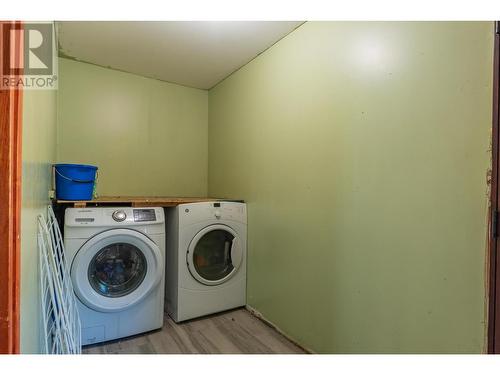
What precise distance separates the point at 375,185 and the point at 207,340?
156cm

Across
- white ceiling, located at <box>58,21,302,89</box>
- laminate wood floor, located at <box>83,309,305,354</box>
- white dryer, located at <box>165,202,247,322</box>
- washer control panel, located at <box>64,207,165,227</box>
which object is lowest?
laminate wood floor, located at <box>83,309,305,354</box>

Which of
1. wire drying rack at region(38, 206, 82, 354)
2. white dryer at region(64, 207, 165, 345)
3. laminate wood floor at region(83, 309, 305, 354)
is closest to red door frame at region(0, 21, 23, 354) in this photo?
wire drying rack at region(38, 206, 82, 354)

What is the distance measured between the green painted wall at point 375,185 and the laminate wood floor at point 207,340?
0.15 meters

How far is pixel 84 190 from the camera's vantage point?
190 centimetres

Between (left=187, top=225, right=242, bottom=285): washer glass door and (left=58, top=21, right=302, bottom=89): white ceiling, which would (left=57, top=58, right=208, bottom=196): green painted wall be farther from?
(left=187, top=225, right=242, bottom=285): washer glass door

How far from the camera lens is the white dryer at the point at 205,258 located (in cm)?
213

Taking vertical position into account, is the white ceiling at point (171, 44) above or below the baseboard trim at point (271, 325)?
above

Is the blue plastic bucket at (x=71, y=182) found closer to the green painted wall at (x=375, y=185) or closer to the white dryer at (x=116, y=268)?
the white dryer at (x=116, y=268)

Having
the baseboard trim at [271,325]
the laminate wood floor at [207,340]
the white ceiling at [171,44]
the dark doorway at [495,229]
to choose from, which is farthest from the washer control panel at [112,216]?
the dark doorway at [495,229]

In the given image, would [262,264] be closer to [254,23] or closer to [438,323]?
[438,323]

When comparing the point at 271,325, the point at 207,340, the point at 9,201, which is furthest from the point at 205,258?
the point at 9,201

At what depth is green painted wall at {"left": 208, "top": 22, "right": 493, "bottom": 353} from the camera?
Answer: 1.06m

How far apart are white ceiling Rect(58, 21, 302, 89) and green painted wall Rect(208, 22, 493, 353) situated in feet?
0.74
